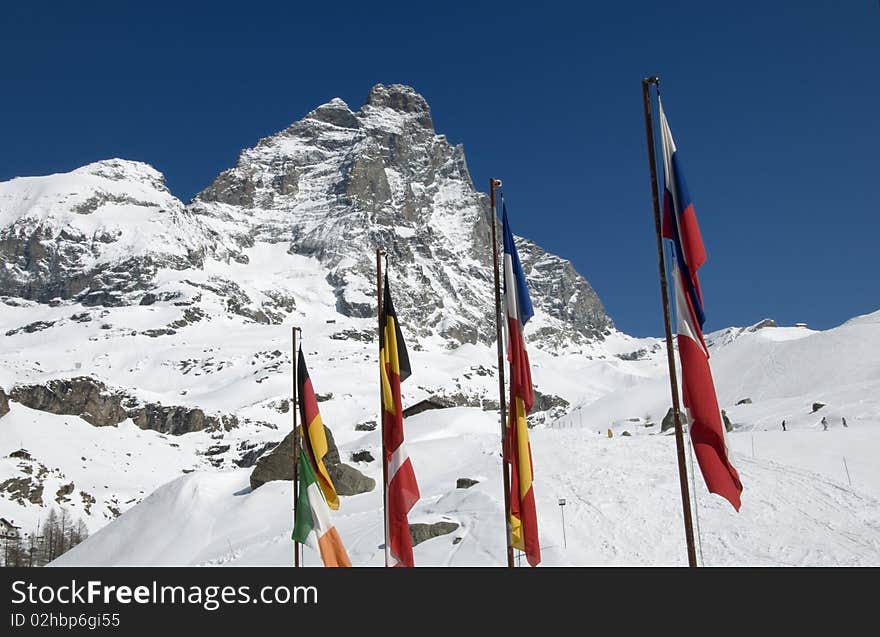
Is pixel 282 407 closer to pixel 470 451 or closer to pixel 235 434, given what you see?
pixel 235 434

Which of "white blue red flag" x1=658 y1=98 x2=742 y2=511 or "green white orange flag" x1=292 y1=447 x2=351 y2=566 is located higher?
"white blue red flag" x1=658 y1=98 x2=742 y2=511

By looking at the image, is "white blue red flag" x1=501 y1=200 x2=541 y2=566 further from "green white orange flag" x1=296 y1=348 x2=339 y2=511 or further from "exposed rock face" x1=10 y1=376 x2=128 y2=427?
"exposed rock face" x1=10 y1=376 x2=128 y2=427

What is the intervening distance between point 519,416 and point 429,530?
15084mm

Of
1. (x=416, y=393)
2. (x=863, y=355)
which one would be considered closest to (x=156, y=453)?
(x=416, y=393)

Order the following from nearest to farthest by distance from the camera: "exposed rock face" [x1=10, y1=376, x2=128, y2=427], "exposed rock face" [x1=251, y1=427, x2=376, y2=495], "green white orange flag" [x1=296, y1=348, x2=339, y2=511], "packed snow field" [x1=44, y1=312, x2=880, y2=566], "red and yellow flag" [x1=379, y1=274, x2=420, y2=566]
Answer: "red and yellow flag" [x1=379, y1=274, x2=420, y2=566] → "green white orange flag" [x1=296, y1=348, x2=339, y2=511] → "packed snow field" [x1=44, y1=312, x2=880, y2=566] → "exposed rock face" [x1=251, y1=427, x2=376, y2=495] → "exposed rock face" [x1=10, y1=376, x2=128, y2=427]

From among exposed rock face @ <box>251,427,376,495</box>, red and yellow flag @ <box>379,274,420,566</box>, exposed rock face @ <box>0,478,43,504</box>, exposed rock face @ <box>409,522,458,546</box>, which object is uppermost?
exposed rock face @ <box>0,478,43,504</box>

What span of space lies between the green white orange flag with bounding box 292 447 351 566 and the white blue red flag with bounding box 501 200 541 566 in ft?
14.5

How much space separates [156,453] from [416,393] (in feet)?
204

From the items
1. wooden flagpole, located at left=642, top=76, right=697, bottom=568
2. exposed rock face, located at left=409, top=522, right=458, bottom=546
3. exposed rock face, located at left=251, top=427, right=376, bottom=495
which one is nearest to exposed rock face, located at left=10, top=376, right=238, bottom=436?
exposed rock face, located at left=251, top=427, right=376, bottom=495

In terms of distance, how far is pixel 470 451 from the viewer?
46.8m

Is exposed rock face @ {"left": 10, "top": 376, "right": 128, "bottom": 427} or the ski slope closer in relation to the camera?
the ski slope

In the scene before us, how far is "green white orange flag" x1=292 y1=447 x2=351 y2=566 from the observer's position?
663 inches

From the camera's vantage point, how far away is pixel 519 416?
13.7 m

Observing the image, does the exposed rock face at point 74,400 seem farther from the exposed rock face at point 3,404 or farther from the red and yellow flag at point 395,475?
the red and yellow flag at point 395,475
